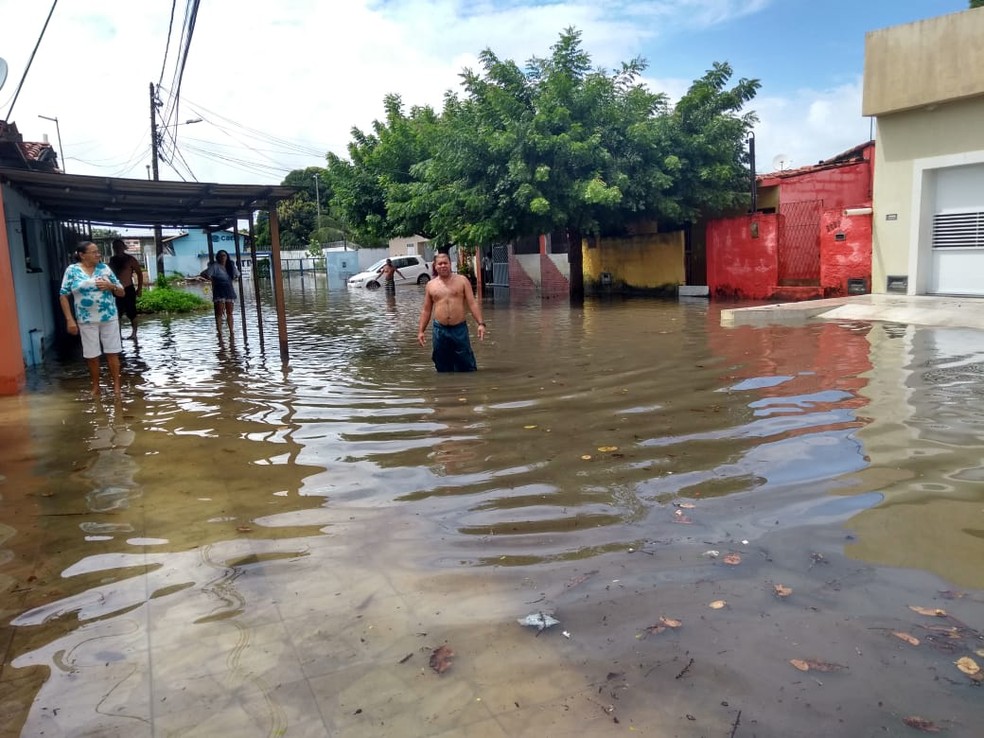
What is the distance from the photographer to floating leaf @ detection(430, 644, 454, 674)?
2908 millimetres

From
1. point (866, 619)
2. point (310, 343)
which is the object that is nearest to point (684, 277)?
point (310, 343)

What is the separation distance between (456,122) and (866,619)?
17816 mm

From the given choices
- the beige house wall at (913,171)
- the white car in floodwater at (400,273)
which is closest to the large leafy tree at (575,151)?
the beige house wall at (913,171)

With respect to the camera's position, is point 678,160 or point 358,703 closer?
point 358,703

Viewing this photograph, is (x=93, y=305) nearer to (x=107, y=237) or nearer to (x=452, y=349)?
(x=452, y=349)

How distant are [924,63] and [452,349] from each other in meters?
11.4

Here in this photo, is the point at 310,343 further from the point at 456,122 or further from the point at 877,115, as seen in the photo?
the point at 877,115

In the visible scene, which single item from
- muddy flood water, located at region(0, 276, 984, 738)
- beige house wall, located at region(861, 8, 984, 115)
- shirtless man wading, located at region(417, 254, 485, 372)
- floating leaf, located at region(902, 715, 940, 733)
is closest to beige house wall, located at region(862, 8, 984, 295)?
beige house wall, located at region(861, 8, 984, 115)

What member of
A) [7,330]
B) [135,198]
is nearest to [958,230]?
[135,198]

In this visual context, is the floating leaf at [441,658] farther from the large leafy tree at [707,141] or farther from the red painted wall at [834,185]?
the red painted wall at [834,185]

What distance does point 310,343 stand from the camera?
1377 centimetres

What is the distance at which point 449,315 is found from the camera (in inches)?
350

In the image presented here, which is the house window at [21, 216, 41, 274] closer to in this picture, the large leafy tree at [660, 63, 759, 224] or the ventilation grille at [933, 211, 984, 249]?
the large leafy tree at [660, 63, 759, 224]

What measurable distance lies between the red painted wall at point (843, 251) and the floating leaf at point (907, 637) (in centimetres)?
1509
